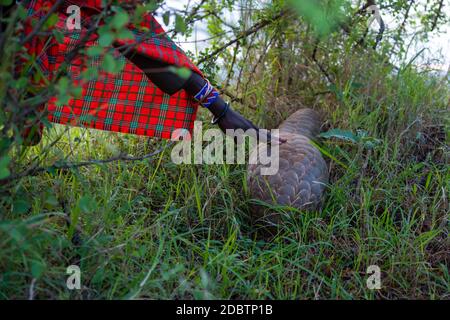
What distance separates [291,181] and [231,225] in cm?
29

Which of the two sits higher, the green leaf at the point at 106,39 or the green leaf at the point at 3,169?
the green leaf at the point at 106,39

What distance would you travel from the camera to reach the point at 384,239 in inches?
82.7

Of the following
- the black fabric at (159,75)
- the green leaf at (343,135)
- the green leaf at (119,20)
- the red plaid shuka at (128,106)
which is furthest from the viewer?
the green leaf at (343,135)

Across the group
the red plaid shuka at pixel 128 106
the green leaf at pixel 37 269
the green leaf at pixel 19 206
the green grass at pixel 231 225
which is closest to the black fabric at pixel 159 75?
the red plaid shuka at pixel 128 106

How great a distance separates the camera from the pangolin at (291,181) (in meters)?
2.23

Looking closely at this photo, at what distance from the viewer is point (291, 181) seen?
7.36 ft

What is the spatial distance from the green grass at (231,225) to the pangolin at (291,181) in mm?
63

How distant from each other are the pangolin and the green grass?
0.06 meters

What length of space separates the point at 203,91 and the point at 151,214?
1.75 ft

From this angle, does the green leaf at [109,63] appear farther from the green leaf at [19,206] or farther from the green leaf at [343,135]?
the green leaf at [343,135]

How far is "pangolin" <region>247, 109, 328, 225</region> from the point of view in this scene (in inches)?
87.8

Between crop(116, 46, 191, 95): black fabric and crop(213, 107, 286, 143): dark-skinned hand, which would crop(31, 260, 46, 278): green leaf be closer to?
crop(116, 46, 191, 95): black fabric

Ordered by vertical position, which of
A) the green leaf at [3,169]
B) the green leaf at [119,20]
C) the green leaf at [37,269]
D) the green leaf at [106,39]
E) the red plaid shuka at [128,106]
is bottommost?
the green leaf at [37,269]
